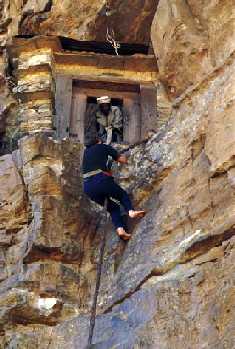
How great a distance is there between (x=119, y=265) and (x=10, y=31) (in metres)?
8.07

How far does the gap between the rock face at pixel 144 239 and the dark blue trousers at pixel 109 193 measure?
10.5 inches

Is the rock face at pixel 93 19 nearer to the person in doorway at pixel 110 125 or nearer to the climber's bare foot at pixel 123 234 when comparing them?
the person in doorway at pixel 110 125

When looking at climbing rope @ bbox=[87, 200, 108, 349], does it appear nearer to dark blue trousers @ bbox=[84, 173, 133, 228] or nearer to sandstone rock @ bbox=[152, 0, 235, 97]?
dark blue trousers @ bbox=[84, 173, 133, 228]

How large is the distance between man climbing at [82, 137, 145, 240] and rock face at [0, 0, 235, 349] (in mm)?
254

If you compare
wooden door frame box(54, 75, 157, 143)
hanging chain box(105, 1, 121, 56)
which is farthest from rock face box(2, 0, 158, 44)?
wooden door frame box(54, 75, 157, 143)

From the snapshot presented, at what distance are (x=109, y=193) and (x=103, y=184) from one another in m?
0.14

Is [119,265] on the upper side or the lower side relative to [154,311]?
upper

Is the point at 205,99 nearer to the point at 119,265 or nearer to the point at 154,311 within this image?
the point at 119,265

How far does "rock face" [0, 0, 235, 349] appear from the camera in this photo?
8883 mm

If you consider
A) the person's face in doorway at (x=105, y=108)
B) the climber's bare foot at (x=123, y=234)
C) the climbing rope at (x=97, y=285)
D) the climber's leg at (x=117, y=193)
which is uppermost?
the person's face in doorway at (x=105, y=108)

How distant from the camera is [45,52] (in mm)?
16109

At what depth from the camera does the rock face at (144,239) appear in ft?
29.1

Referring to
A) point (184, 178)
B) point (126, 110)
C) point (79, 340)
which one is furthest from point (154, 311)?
point (126, 110)

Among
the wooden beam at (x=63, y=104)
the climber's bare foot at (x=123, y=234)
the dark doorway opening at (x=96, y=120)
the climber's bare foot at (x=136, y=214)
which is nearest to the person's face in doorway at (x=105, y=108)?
the dark doorway opening at (x=96, y=120)
